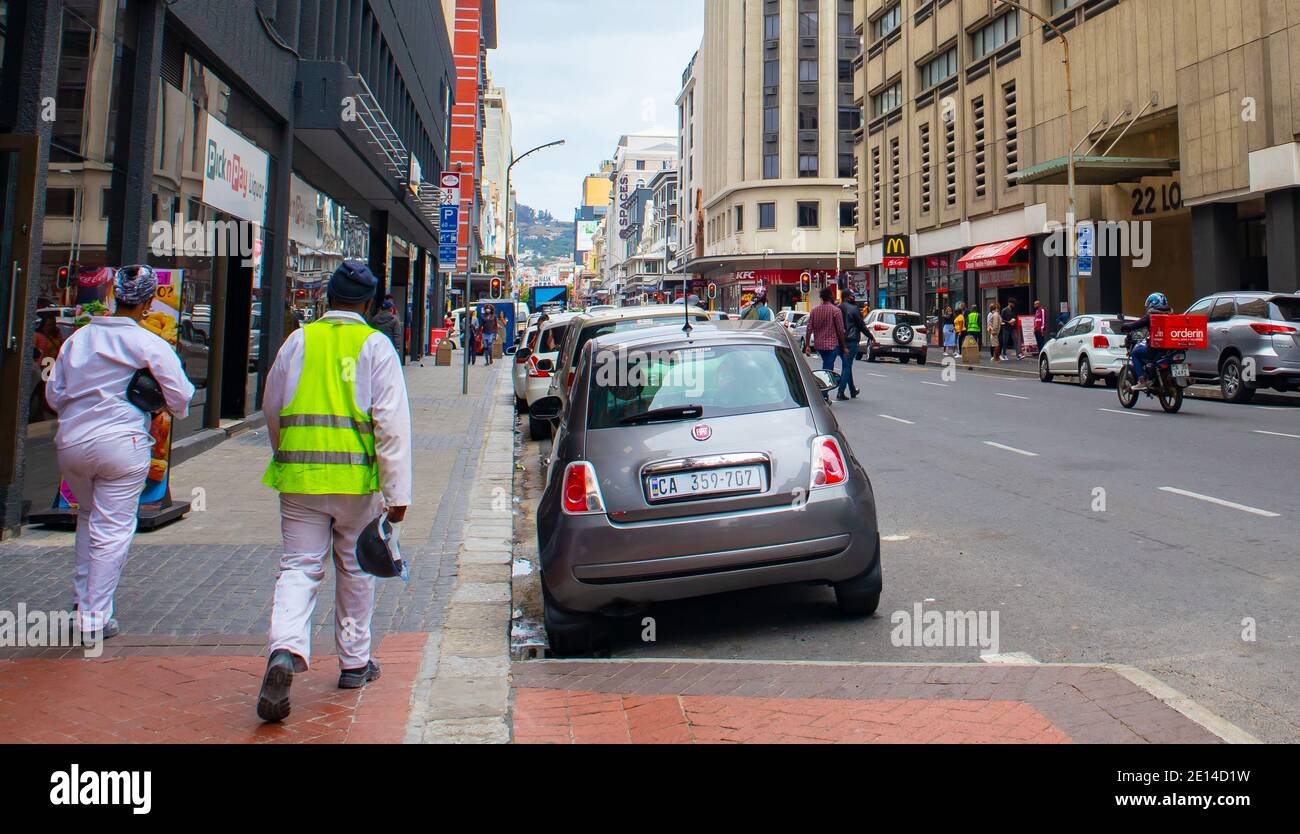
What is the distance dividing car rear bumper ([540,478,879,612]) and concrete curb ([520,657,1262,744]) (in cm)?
30

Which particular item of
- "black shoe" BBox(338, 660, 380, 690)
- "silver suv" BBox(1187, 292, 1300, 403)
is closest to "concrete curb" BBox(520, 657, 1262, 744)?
"black shoe" BBox(338, 660, 380, 690)

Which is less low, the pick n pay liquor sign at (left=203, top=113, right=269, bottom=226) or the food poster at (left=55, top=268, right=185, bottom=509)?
the pick n pay liquor sign at (left=203, top=113, right=269, bottom=226)

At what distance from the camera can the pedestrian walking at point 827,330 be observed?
1859 cm

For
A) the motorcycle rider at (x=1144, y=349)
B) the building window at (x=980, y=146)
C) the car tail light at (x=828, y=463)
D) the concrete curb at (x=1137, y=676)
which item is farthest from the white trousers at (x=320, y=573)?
the building window at (x=980, y=146)

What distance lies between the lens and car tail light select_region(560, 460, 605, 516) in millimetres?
5457

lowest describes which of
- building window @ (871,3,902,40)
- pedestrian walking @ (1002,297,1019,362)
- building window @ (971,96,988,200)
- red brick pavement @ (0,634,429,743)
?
red brick pavement @ (0,634,429,743)

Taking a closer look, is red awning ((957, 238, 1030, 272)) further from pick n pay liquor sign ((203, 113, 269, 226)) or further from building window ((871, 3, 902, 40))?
pick n pay liquor sign ((203, 113, 269, 226))

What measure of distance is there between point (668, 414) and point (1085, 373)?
833 inches

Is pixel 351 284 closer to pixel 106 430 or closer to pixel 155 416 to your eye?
pixel 106 430

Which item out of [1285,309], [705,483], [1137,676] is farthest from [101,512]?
[1285,309]

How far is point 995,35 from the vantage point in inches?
1666

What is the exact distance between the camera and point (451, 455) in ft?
42.3

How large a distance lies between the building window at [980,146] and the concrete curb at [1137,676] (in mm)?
40954

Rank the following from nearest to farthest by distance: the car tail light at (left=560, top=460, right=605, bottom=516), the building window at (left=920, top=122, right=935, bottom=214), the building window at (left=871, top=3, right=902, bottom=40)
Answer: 1. the car tail light at (left=560, top=460, right=605, bottom=516)
2. the building window at (left=920, top=122, right=935, bottom=214)
3. the building window at (left=871, top=3, right=902, bottom=40)
